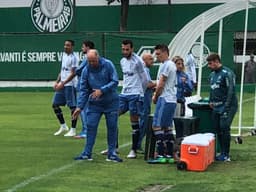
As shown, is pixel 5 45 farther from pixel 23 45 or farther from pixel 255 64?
pixel 255 64

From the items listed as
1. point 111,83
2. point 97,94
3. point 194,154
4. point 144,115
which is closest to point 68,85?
point 144,115

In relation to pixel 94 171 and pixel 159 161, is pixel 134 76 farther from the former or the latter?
pixel 94 171

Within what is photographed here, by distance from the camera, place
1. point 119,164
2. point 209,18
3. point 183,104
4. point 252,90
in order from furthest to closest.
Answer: point 252,90, point 209,18, point 183,104, point 119,164

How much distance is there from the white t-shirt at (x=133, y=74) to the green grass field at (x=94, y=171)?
3.71ft

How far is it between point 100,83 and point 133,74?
3.25 ft

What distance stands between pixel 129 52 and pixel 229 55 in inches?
697

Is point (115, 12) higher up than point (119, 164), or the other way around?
point (115, 12)

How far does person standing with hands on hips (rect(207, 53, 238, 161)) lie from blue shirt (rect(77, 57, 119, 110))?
1.59 meters

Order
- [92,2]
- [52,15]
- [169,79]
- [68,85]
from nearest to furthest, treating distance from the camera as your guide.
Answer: [169,79], [68,85], [52,15], [92,2]

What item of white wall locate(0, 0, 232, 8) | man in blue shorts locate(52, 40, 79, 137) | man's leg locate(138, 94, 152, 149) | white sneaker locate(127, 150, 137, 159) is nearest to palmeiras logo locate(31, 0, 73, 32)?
white wall locate(0, 0, 232, 8)

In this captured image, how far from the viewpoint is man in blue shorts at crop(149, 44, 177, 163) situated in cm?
1016

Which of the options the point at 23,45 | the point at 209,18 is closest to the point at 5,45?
the point at 23,45

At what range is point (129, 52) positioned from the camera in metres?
10.9

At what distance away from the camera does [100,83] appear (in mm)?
10297
